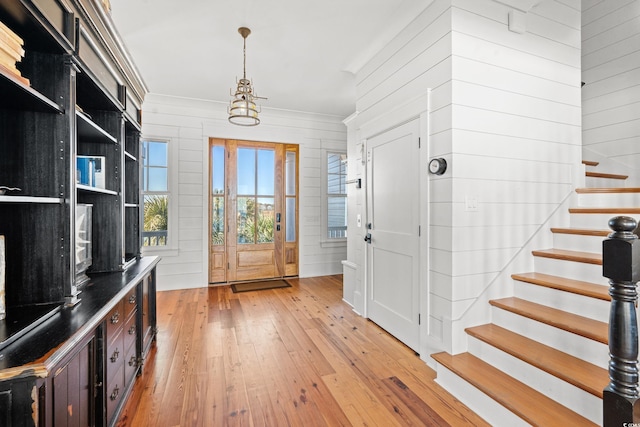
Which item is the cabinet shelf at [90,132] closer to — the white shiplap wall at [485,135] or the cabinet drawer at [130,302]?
the cabinet drawer at [130,302]

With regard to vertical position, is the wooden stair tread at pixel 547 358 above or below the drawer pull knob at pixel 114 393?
above

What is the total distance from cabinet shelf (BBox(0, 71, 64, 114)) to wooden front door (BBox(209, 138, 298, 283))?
11.9 feet

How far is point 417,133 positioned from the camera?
268 cm

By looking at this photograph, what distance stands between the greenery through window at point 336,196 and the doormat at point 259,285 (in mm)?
1267

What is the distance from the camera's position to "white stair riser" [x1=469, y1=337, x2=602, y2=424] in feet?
5.24

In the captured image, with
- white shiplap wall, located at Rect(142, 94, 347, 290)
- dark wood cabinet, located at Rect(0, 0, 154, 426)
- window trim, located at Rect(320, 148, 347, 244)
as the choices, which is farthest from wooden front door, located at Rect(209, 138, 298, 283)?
dark wood cabinet, located at Rect(0, 0, 154, 426)

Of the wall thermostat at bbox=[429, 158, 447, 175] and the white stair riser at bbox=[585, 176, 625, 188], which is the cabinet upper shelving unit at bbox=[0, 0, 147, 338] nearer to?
the wall thermostat at bbox=[429, 158, 447, 175]

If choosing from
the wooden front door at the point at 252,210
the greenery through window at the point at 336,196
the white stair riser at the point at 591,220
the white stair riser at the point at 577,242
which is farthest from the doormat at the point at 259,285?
the white stair riser at the point at 591,220

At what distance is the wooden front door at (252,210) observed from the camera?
4984 millimetres

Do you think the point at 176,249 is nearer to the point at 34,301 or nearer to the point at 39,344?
the point at 34,301

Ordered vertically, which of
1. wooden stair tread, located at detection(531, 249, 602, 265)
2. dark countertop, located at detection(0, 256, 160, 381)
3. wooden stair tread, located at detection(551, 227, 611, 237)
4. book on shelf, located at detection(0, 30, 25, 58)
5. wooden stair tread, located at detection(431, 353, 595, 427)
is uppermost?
book on shelf, located at detection(0, 30, 25, 58)

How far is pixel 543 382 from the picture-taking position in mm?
1807

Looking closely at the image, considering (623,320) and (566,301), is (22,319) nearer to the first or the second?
(623,320)

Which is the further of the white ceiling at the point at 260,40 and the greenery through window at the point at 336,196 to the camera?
the greenery through window at the point at 336,196
